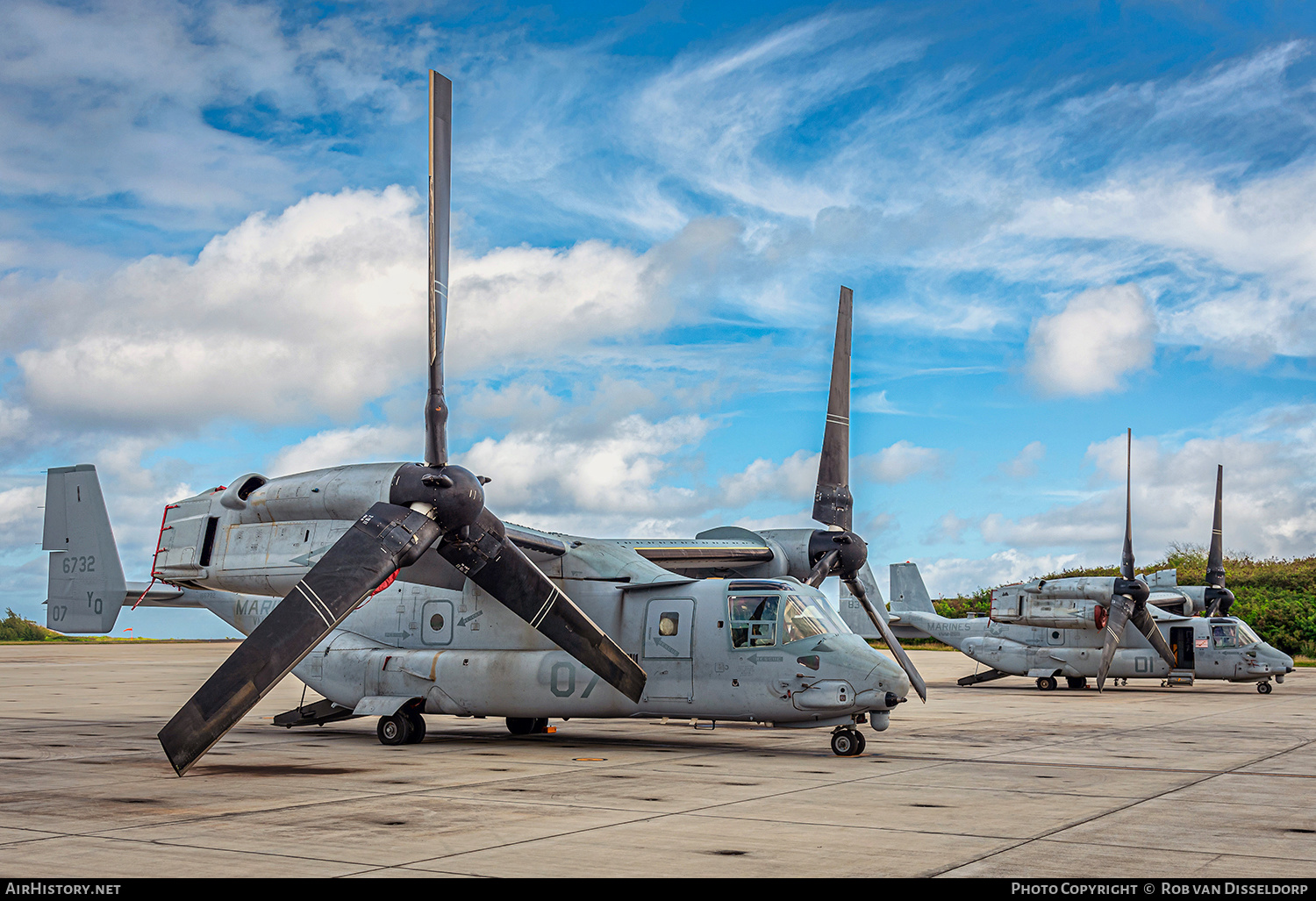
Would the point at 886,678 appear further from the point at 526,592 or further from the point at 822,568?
the point at 526,592

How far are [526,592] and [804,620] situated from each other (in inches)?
149

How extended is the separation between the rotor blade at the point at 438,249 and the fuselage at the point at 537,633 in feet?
2.99

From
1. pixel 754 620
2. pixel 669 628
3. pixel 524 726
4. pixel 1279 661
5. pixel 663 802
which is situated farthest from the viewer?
pixel 1279 661

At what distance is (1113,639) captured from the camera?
3086 cm

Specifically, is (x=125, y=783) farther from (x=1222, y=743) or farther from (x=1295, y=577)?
(x=1295, y=577)

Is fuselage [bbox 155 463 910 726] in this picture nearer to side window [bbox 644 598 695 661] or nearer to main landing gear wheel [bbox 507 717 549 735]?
side window [bbox 644 598 695 661]

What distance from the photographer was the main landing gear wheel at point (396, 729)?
53.3 feet

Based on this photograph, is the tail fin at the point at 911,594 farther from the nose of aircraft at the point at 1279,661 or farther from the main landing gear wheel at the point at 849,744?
the main landing gear wheel at the point at 849,744

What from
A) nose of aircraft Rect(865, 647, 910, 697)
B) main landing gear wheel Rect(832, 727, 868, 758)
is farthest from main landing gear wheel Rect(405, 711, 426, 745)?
nose of aircraft Rect(865, 647, 910, 697)

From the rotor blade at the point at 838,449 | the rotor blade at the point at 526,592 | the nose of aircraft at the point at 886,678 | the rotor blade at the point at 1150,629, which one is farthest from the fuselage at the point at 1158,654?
the rotor blade at the point at 526,592

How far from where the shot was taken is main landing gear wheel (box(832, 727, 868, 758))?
14.6 m

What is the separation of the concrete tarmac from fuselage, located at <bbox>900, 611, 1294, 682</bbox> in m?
12.8

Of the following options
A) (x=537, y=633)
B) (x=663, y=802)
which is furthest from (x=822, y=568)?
(x=663, y=802)
